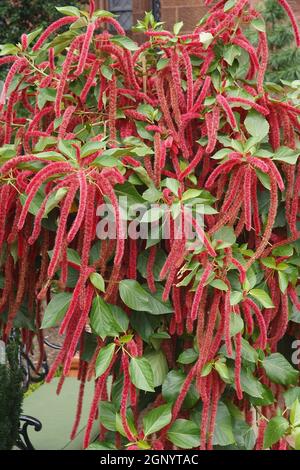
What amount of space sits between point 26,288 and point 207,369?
1.13 ft

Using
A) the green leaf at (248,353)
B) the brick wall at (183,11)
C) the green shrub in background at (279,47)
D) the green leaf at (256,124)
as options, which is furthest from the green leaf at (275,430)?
the brick wall at (183,11)

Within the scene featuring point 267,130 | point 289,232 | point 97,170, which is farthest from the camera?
point 289,232

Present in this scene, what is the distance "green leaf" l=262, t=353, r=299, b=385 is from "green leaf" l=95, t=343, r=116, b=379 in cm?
28

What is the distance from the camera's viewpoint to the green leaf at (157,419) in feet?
3.24

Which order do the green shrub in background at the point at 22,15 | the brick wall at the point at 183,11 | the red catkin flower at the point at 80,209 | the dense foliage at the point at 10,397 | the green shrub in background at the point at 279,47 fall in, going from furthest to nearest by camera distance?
1. the green shrub in background at the point at 22,15
2. the brick wall at the point at 183,11
3. the green shrub in background at the point at 279,47
4. the dense foliage at the point at 10,397
5. the red catkin flower at the point at 80,209

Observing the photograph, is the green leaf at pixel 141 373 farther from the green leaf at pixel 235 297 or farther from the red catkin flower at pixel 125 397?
the green leaf at pixel 235 297

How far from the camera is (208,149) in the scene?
3.20 feet

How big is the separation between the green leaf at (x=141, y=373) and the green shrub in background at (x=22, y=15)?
15.4 feet

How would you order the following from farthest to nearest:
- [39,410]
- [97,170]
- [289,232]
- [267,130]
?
[39,410] < [289,232] < [267,130] < [97,170]

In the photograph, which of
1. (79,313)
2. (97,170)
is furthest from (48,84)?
(79,313)

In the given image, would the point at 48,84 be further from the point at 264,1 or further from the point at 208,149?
the point at 264,1

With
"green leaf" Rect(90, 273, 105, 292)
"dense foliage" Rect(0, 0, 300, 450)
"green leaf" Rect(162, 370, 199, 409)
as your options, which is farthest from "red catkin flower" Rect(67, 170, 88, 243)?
"green leaf" Rect(162, 370, 199, 409)

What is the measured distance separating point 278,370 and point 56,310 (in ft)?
1.25

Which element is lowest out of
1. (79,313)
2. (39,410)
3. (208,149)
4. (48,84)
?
(39,410)
